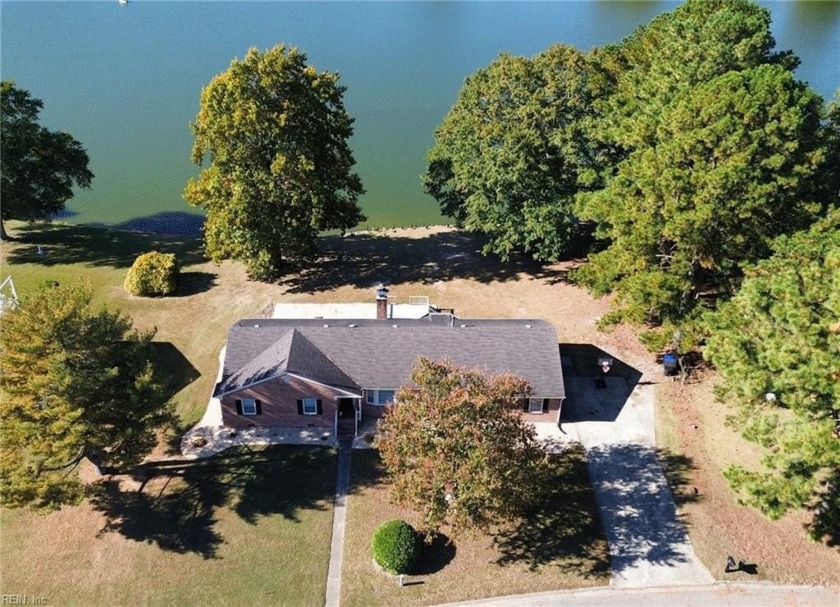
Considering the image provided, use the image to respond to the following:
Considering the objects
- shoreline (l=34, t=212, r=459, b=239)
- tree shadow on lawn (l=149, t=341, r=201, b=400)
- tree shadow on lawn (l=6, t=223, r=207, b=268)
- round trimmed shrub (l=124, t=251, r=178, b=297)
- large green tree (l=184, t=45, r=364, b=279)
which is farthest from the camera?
shoreline (l=34, t=212, r=459, b=239)

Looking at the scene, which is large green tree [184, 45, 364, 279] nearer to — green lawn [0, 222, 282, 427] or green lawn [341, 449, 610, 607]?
green lawn [0, 222, 282, 427]

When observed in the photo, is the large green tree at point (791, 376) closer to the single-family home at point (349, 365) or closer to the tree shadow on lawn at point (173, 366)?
the single-family home at point (349, 365)

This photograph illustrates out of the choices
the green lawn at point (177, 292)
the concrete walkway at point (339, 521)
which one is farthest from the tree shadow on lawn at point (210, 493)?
the green lawn at point (177, 292)

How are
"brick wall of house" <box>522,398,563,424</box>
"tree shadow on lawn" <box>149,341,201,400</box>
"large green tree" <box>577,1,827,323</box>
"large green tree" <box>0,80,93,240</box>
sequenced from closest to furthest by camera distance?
"large green tree" <box>577,1,827,323</box> → "brick wall of house" <box>522,398,563,424</box> → "tree shadow on lawn" <box>149,341,201,400</box> → "large green tree" <box>0,80,93,240</box>

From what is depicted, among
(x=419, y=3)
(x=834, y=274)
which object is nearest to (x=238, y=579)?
(x=834, y=274)

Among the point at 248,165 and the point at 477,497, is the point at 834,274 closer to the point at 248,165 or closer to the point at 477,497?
the point at 477,497

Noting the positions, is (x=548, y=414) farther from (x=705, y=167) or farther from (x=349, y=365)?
(x=705, y=167)

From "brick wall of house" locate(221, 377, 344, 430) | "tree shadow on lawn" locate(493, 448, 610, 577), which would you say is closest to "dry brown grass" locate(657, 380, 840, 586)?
"tree shadow on lawn" locate(493, 448, 610, 577)

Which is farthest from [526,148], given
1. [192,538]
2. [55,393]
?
[55,393]
